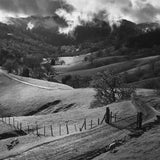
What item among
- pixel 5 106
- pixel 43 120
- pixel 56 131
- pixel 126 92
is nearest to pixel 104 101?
pixel 126 92

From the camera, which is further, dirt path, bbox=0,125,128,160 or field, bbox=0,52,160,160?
field, bbox=0,52,160,160

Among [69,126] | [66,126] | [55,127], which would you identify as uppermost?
[66,126]

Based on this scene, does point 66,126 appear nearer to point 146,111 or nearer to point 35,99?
point 146,111

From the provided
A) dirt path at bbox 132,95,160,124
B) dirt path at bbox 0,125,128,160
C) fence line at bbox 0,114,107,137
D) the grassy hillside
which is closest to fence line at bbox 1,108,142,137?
fence line at bbox 0,114,107,137

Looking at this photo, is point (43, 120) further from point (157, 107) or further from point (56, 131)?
point (157, 107)

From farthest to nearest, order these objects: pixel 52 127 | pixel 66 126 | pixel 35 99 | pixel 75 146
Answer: pixel 35 99
pixel 52 127
pixel 66 126
pixel 75 146

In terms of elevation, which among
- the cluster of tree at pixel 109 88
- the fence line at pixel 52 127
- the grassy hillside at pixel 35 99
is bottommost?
the fence line at pixel 52 127

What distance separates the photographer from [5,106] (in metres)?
129

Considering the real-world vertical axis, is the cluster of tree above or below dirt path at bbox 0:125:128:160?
above

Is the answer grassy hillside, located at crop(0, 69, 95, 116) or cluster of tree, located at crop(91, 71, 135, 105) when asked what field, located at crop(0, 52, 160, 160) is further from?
cluster of tree, located at crop(91, 71, 135, 105)

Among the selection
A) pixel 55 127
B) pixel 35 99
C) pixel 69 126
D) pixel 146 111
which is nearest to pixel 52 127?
pixel 55 127

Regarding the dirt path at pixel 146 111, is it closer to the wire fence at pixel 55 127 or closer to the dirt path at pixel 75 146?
the dirt path at pixel 75 146

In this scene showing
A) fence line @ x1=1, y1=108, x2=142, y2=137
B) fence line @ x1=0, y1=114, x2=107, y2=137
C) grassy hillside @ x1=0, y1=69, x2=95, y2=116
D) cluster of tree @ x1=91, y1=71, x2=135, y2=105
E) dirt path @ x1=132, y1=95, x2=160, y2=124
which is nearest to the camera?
dirt path @ x1=132, y1=95, x2=160, y2=124

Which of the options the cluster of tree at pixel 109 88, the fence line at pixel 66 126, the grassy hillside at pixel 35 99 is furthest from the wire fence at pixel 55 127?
the grassy hillside at pixel 35 99
